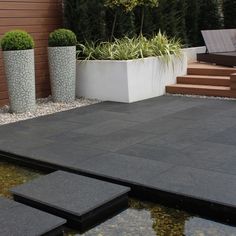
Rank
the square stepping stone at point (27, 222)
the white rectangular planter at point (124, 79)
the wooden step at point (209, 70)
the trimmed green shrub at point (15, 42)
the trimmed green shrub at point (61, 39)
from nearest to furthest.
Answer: the square stepping stone at point (27, 222) → the trimmed green shrub at point (15, 42) → the trimmed green shrub at point (61, 39) → the white rectangular planter at point (124, 79) → the wooden step at point (209, 70)

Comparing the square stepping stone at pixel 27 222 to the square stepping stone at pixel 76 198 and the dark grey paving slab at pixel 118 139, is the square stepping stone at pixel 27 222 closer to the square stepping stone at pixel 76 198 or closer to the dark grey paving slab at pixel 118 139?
the square stepping stone at pixel 76 198

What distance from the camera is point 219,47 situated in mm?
10469

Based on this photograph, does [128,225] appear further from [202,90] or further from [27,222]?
[202,90]

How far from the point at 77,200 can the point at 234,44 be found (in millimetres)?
8187

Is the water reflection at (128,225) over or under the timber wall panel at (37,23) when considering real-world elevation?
under

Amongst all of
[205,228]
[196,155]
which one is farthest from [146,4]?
[205,228]

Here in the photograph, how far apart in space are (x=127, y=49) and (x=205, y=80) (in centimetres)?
169

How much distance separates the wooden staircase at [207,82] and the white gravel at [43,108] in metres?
1.78

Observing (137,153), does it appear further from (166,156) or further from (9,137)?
(9,137)

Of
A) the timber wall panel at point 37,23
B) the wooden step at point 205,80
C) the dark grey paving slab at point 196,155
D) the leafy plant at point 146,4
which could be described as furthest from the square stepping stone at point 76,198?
the leafy plant at point 146,4

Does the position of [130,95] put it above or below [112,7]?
below

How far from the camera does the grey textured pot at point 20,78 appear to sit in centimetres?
716

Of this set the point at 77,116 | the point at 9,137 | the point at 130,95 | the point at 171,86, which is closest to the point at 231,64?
the point at 171,86

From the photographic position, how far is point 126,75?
8.08m
